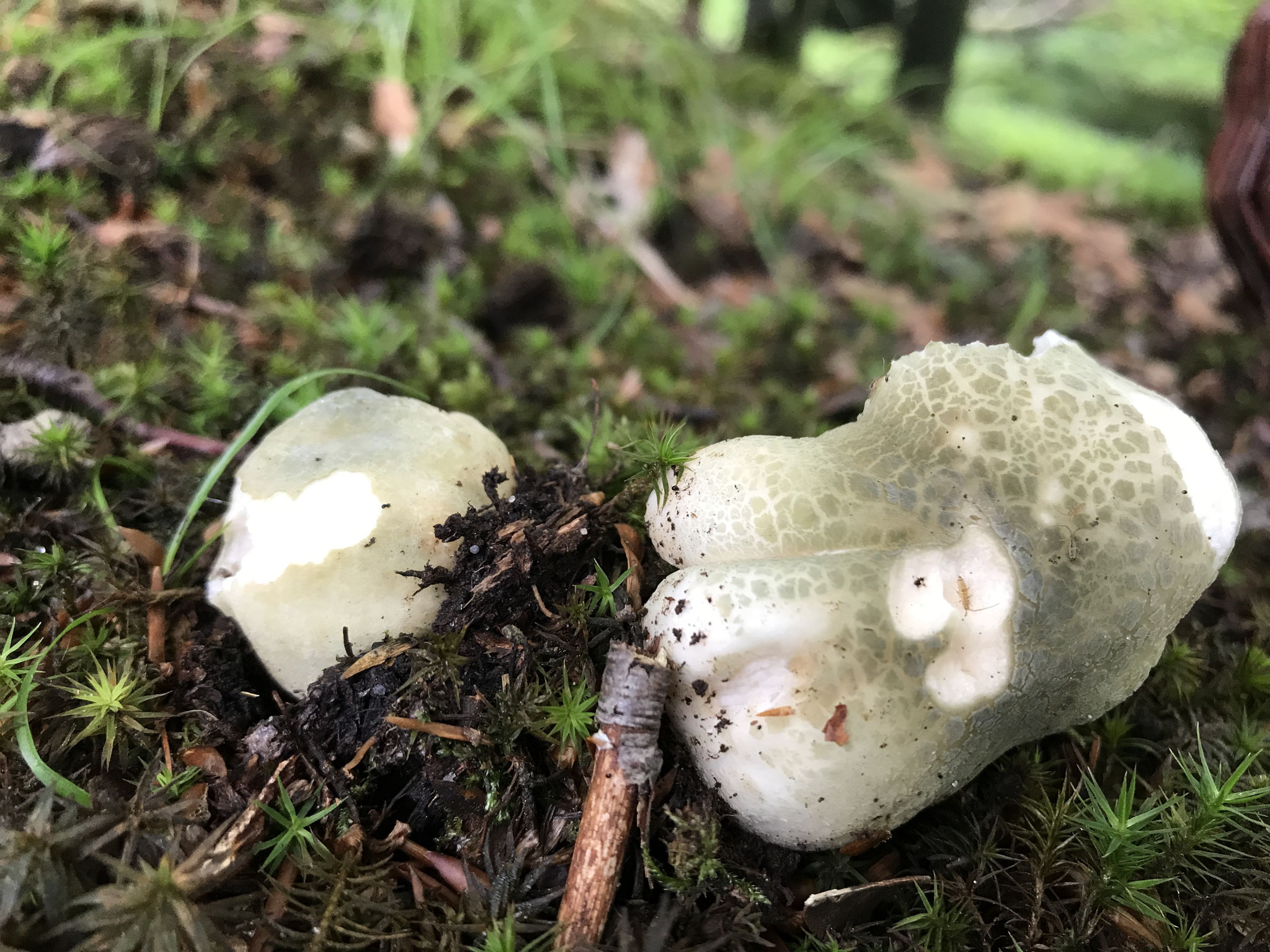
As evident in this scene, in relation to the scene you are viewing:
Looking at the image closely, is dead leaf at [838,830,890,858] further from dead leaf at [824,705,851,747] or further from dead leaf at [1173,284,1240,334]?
dead leaf at [1173,284,1240,334]

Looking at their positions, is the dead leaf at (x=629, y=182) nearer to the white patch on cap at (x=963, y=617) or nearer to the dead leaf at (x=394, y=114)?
the dead leaf at (x=394, y=114)

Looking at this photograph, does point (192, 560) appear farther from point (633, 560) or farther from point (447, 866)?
point (633, 560)

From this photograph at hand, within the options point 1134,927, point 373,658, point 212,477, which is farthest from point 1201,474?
point 212,477

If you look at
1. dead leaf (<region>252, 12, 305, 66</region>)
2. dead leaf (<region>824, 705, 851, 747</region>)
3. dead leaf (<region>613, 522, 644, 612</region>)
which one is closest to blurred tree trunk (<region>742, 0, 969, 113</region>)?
dead leaf (<region>252, 12, 305, 66</region>)

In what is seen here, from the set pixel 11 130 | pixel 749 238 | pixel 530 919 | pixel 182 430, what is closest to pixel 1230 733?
pixel 530 919

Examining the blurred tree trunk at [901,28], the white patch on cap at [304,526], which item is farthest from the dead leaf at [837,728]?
the blurred tree trunk at [901,28]

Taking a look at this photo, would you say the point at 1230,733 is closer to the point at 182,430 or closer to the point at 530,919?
the point at 530,919
